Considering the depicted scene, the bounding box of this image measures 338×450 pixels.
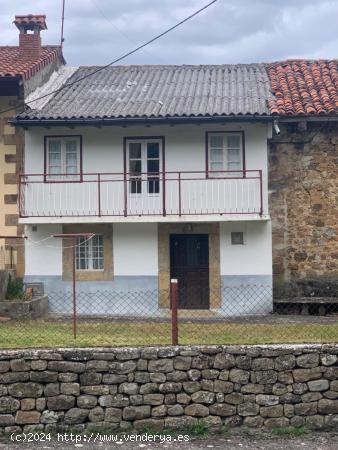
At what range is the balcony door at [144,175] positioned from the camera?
1569cm

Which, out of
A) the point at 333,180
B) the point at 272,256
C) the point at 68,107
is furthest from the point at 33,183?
the point at 333,180

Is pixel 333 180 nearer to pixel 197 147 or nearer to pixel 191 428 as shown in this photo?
pixel 197 147

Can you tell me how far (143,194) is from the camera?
15.8 meters

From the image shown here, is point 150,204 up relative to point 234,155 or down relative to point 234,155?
down

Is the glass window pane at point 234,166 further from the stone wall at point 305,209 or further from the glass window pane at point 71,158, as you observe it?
the glass window pane at point 71,158

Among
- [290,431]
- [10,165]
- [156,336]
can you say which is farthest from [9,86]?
[290,431]

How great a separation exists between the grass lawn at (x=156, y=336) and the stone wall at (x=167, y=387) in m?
0.47

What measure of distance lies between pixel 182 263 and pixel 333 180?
4562 mm

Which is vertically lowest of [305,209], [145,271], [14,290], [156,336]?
[156,336]

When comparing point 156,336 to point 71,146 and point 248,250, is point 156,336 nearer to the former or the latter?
point 248,250

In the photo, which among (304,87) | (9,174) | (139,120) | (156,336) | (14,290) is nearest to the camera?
(156,336)

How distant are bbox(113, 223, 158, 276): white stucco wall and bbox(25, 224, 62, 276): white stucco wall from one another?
4.96 feet

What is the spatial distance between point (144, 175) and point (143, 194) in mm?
496

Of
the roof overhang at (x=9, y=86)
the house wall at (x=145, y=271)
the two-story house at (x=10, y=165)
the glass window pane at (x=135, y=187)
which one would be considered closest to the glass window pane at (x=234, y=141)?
the house wall at (x=145, y=271)
